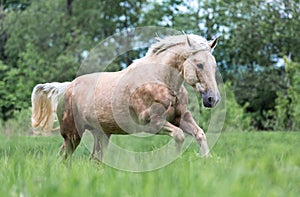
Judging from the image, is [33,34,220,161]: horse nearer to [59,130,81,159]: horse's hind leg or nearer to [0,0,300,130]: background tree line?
[59,130,81,159]: horse's hind leg

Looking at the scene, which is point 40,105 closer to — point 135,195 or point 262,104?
point 135,195

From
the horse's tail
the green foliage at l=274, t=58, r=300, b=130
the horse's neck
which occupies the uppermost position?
the horse's neck

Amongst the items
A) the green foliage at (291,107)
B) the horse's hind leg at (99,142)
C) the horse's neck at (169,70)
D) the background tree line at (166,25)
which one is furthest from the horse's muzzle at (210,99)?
the background tree line at (166,25)

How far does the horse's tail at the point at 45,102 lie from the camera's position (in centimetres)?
725

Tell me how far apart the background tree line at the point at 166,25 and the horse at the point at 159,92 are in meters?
18.6

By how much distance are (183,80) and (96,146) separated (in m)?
1.94

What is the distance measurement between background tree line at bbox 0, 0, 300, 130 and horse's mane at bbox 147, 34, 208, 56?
61.4 feet

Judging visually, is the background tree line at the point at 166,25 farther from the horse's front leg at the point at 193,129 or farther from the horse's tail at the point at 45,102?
the horse's front leg at the point at 193,129

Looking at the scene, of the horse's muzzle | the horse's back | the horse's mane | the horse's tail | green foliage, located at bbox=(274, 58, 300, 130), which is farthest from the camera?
green foliage, located at bbox=(274, 58, 300, 130)

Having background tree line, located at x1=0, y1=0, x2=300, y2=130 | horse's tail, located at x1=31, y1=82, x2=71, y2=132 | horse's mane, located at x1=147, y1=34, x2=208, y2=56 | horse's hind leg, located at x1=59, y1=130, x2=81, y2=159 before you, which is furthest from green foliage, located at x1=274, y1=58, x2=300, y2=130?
horse's mane, located at x1=147, y1=34, x2=208, y2=56

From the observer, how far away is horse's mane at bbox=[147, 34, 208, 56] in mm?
5359

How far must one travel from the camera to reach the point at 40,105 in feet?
24.6

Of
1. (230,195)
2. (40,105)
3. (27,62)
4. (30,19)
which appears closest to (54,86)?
(40,105)

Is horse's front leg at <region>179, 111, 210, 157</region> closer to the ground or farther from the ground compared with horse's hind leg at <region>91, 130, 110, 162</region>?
farther from the ground
